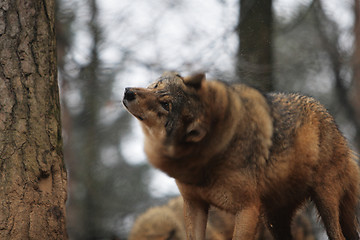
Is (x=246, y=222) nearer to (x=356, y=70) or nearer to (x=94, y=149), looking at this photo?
(x=356, y=70)

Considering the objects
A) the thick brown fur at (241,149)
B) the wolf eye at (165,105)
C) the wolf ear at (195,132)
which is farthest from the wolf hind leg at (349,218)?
the wolf eye at (165,105)

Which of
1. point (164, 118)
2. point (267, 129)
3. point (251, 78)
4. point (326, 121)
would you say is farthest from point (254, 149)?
point (251, 78)

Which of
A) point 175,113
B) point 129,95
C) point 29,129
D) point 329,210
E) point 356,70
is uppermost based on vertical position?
point 129,95

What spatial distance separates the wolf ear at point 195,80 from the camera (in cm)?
365

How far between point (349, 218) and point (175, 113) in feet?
8.73

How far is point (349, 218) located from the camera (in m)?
4.82

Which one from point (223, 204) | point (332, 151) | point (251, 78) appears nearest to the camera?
point (223, 204)

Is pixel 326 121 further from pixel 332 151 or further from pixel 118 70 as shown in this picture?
pixel 118 70

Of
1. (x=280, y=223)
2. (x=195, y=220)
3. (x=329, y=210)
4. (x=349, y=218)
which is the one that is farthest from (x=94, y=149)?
(x=329, y=210)

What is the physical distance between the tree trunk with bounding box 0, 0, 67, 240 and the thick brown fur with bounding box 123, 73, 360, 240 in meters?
0.93

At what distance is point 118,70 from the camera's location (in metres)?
7.51

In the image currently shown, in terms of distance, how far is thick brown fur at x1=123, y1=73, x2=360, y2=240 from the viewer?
3594 millimetres

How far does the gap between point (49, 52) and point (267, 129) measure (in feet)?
7.47

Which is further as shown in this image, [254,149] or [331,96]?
[331,96]
